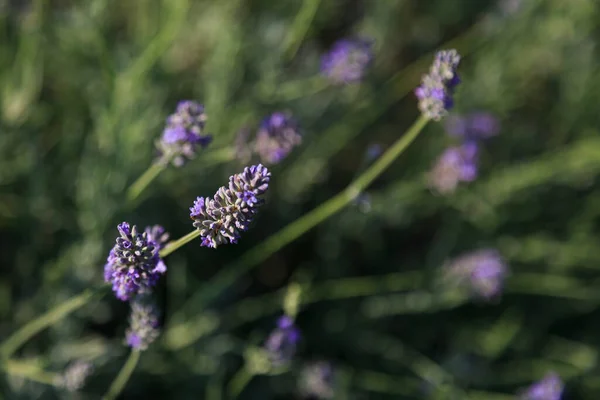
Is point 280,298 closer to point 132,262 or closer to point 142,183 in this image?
point 142,183

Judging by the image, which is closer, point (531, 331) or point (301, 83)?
point (301, 83)

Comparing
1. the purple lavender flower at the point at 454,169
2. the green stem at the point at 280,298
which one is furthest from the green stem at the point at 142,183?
the purple lavender flower at the point at 454,169

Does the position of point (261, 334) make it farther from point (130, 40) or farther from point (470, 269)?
point (130, 40)

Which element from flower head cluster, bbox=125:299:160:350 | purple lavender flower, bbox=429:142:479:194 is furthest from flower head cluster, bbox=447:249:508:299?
flower head cluster, bbox=125:299:160:350

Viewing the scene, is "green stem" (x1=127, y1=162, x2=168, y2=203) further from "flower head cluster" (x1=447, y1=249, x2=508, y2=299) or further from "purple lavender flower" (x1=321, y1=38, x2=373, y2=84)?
"flower head cluster" (x1=447, y1=249, x2=508, y2=299)

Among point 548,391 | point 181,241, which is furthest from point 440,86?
point 548,391

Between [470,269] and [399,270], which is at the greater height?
[399,270]

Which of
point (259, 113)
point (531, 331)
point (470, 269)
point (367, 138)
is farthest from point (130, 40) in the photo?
point (531, 331)
